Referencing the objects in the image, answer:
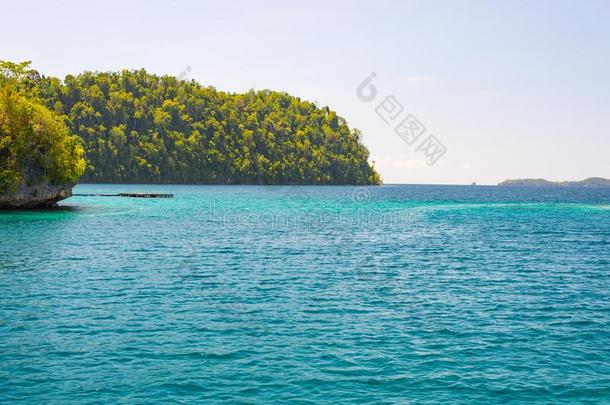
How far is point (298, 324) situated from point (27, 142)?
7280 centimetres

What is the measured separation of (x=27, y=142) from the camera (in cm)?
8156

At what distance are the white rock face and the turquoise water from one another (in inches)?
1311

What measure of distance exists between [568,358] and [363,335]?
7846 mm

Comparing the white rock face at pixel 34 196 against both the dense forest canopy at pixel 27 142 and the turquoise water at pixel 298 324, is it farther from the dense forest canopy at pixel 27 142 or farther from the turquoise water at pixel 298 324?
the turquoise water at pixel 298 324

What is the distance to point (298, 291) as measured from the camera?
1230 inches

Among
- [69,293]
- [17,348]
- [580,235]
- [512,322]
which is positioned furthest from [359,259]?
[580,235]

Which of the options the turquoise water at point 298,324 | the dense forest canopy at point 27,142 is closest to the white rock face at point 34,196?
the dense forest canopy at point 27,142

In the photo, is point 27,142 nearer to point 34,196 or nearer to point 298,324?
point 34,196

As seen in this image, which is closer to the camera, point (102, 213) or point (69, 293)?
point (69, 293)

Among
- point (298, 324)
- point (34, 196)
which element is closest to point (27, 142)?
point (34, 196)

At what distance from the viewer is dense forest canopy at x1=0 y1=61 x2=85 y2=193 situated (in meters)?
77.7

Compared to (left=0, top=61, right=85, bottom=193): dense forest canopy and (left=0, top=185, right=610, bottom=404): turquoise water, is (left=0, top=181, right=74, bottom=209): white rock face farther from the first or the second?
(left=0, top=185, right=610, bottom=404): turquoise water

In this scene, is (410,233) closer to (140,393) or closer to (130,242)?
(130,242)

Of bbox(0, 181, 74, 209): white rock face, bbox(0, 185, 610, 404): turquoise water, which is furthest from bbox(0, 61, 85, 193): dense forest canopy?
bbox(0, 185, 610, 404): turquoise water
